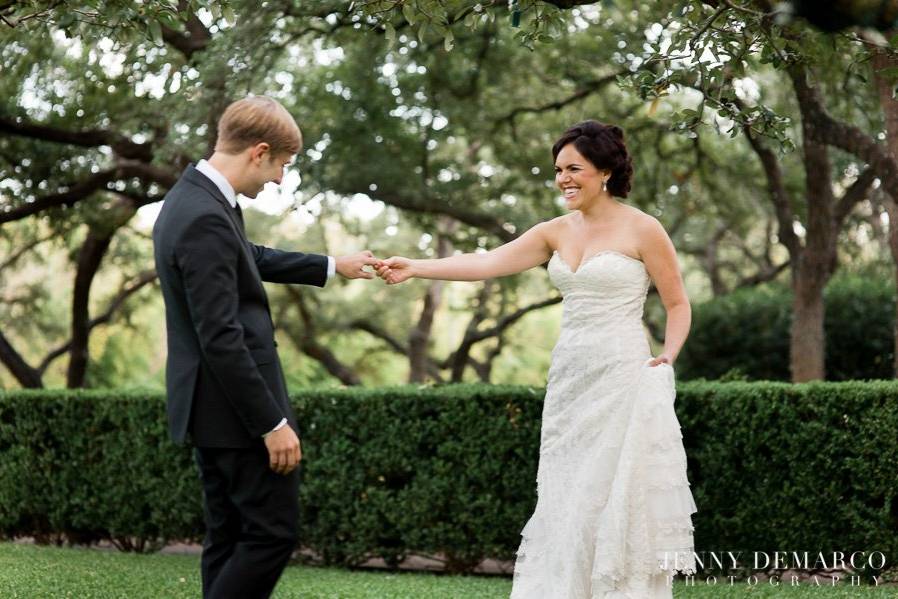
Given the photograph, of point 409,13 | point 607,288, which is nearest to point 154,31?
point 409,13

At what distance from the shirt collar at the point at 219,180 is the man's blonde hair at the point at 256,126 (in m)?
0.09

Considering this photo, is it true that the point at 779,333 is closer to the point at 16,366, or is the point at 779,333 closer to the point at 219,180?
the point at 16,366

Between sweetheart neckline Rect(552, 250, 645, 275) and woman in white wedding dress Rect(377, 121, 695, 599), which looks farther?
sweetheart neckline Rect(552, 250, 645, 275)

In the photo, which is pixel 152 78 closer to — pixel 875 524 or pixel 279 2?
pixel 279 2

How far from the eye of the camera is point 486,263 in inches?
219

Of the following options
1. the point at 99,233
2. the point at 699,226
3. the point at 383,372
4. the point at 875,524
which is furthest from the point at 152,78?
the point at 383,372

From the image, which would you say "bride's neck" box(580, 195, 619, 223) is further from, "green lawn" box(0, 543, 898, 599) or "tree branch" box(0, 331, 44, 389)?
"tree branch" box(0, 331, 44, 389)

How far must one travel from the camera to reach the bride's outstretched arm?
5445mm

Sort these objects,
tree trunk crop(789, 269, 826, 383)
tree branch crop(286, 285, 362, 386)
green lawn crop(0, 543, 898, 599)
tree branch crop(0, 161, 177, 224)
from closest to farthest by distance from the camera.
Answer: green lawn crop(0, 543, 898, 599) → tree trunk crop(789, 269, 826, 383) → tree branch crop(0, 161, 177, 224) → tree branch crop(286, 285, 362, 386)

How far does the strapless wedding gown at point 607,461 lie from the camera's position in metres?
4.80

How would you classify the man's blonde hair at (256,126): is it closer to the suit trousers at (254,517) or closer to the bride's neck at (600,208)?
the suit trousers at (254,517)

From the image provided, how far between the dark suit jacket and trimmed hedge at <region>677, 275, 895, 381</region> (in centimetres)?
1299

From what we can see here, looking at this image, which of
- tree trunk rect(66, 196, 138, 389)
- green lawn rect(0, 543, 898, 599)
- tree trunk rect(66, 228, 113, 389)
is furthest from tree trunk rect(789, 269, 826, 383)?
tree trunk rect(66, 228, 113, 389)

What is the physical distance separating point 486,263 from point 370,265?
0.60 meters
